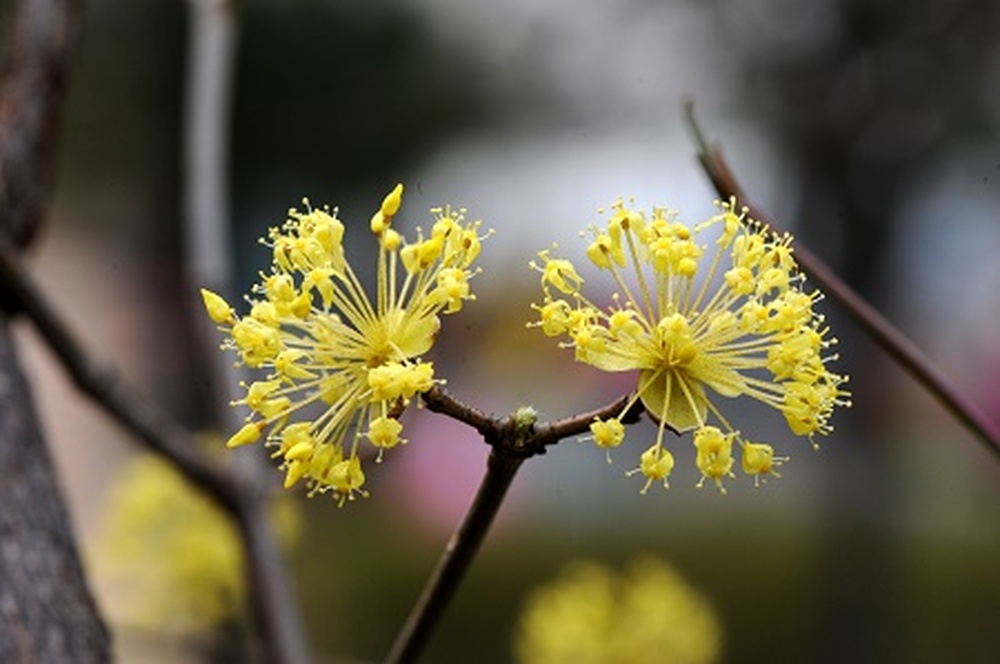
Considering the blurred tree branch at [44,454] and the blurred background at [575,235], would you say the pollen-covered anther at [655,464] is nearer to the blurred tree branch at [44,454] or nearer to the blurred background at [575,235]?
the blurred tree branch at [44,454]

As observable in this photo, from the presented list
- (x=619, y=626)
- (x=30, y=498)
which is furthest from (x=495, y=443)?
(x=619, y=626)

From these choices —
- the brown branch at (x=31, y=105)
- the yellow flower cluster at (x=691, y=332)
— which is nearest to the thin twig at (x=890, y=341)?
the yellow flower cluster at (x=691, y=332)

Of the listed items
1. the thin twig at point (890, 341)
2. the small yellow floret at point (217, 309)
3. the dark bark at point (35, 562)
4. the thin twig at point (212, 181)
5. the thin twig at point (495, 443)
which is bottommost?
the dark bark at point (35, 562)

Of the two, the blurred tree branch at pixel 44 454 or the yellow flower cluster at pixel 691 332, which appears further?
the blurred tree branch at pixel 44 454

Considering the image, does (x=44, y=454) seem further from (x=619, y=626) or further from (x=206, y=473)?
(x=619, y=626)

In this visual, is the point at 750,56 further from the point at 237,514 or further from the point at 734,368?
the point at 734,368

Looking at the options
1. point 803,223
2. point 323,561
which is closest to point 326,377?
point 803,223

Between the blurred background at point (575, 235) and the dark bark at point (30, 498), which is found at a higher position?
the blurred background at point (575, 235)
